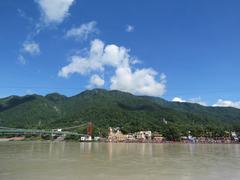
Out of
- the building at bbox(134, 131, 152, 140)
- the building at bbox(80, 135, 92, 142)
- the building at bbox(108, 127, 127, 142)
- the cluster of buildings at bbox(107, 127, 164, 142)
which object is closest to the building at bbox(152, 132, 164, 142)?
the cluster of buildings at bbox(107, 127, 164, 142)

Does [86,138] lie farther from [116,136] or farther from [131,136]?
[131,136]

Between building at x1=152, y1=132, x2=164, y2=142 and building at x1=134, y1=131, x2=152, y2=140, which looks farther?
building at x1=134, y1=131, x2=152, y2=140

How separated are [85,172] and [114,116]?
138 metres

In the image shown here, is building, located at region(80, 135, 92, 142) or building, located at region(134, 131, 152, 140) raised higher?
building, located at region(134, 131, 152, 140)

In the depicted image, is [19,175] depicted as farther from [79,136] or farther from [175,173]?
[79,136]

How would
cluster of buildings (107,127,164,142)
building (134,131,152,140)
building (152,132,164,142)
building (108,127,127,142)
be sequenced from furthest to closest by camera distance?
building (134,131,152,140) < cluster of buildings (107,127,164,142) < building (108,127,127,142) < building (152,132,164,142)

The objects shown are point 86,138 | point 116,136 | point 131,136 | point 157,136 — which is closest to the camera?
point 86,138

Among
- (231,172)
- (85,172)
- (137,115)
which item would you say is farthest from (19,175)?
(137,115)

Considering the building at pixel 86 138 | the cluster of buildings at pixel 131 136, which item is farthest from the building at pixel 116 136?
the building at pixel 86 138

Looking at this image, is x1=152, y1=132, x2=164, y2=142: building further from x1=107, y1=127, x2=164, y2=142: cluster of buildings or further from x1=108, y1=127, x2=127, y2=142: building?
x1=108, y1=127, x2=127, y2=142: building

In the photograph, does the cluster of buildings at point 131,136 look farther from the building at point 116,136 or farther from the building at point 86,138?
the building at point 86,138

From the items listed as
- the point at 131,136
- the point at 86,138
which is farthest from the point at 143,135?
the point at 86,138

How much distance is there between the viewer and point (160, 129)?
13575cm

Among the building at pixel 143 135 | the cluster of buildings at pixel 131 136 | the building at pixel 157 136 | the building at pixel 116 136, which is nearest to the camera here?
the building at pixel 157 136
